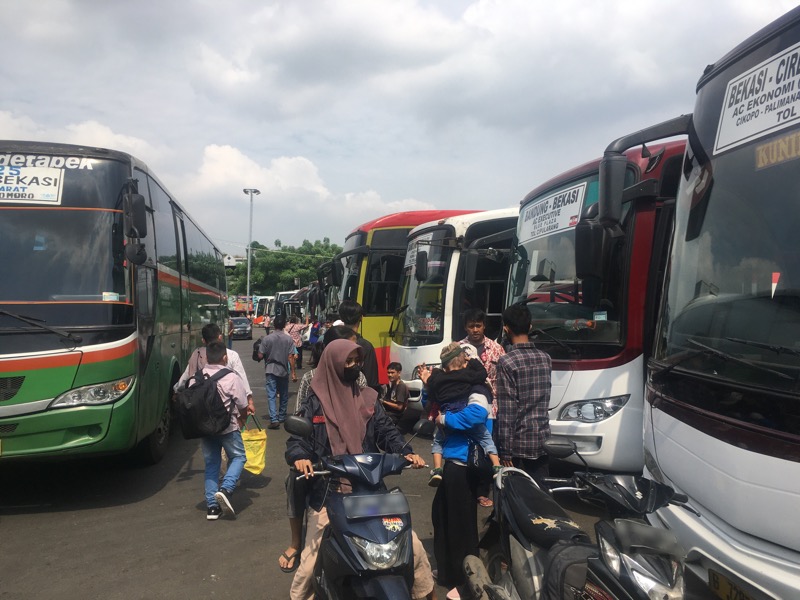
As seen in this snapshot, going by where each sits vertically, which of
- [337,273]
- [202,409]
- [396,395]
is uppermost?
[337,273]

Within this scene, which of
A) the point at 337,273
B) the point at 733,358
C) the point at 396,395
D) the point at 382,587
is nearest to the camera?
the point at 733,358

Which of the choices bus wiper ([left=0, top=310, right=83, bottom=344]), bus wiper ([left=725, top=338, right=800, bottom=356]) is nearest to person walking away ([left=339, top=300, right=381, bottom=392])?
bus wiper ([left=0, top=310, right=83, bottom=344])

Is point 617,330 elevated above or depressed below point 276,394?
above

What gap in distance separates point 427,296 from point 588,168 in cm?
380

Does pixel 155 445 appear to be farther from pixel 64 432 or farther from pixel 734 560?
pixel 734 560

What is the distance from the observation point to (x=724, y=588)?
2.54 m

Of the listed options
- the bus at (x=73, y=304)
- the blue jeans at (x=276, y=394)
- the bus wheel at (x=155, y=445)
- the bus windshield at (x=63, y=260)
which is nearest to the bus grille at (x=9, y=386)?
the bus at (x=73, y=304)

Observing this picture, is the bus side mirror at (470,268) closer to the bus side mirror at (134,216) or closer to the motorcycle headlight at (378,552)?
the bus side mirror at (134,216)

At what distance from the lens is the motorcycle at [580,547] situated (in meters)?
2.53

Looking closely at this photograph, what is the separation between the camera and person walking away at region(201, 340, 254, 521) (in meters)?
5.84

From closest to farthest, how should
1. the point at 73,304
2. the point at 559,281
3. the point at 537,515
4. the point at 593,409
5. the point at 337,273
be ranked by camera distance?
the point at 537,515 < the point at 593,409 < the point at 73,304 < the point at 559,281 < the point at 337,273

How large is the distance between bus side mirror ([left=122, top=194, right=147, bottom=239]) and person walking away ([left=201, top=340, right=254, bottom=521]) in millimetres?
1359

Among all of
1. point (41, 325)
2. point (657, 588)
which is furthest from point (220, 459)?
point (657, 588)

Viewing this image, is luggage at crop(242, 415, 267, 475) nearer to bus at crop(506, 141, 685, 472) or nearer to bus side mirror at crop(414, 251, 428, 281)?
bus at crop(506, 141, 685, 472)
